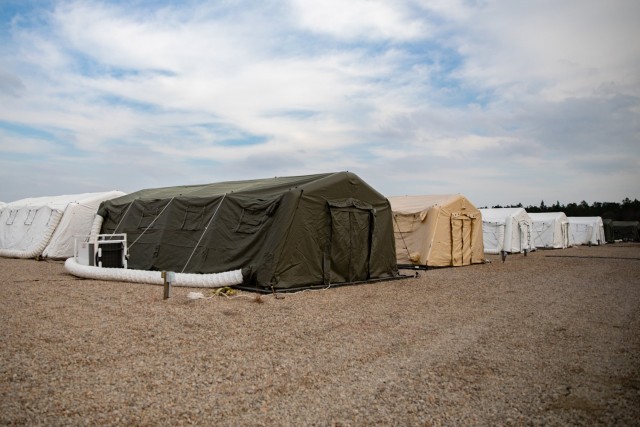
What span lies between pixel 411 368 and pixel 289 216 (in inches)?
244

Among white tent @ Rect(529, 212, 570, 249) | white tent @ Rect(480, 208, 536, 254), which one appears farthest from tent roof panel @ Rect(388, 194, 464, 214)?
white tent @ Rect(529, 212, 570, 249)

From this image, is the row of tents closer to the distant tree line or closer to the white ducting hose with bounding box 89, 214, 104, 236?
the white ducting hose with bounding box 89, 214, 104, 236

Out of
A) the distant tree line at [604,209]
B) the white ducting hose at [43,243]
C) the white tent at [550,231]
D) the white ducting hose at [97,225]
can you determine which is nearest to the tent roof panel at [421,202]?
the white ducting hose at [97,225]

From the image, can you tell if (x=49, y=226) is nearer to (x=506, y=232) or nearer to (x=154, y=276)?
(x=154, y=276)

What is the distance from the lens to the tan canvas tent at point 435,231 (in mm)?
17656

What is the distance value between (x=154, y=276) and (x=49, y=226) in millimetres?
10166

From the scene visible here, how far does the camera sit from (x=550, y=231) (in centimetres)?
3444

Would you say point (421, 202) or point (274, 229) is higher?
point (421, 202)

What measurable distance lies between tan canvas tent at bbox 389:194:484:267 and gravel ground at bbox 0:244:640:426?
26.3 ft

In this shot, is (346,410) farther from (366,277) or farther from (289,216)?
(366,277)

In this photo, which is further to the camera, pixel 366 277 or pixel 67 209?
pixel 67 209

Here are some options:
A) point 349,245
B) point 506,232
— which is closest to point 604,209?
point 506,232

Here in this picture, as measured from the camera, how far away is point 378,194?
44.7 ft

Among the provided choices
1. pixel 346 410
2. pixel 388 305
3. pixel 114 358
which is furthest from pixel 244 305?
pixel 346 410
